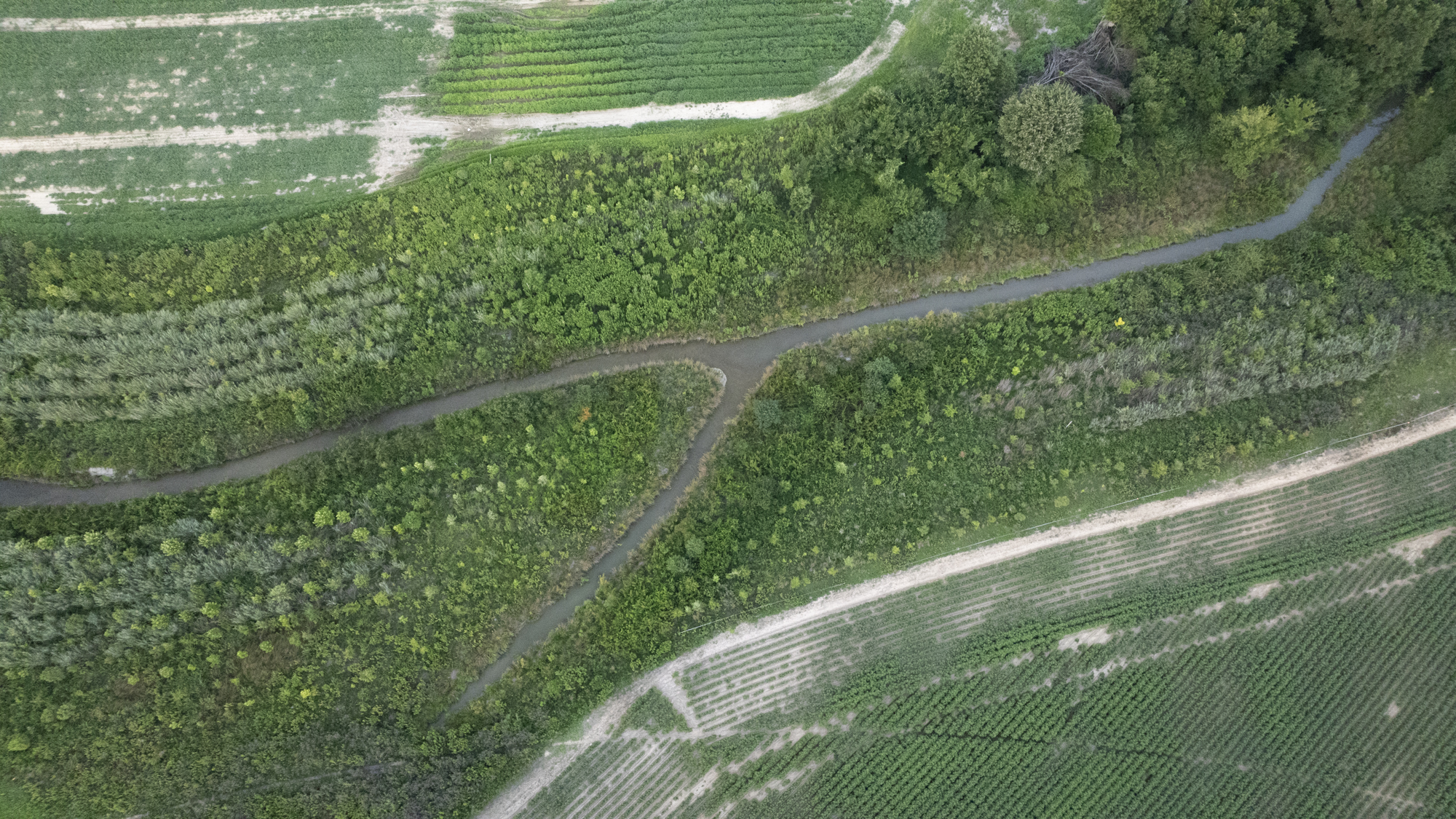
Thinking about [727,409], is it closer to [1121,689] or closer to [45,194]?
[1121,689]

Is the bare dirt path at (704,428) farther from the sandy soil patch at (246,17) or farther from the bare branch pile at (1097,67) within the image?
the sandy soil patch at (246,17)

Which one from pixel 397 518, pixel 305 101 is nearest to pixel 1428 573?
pixel 397 518

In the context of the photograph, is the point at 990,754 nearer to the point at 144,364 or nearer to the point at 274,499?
the point at 274,499

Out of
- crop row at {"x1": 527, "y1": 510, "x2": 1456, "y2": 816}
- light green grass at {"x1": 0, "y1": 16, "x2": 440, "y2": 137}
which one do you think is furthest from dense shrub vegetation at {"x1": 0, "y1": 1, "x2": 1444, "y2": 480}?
crop row at {"x1": 527, "y1": 510, "x2": 1456, "y2": 816}

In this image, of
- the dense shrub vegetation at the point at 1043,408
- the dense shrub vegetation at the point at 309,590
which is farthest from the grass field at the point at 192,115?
the dense shrub vegetation at the point at 1043,408

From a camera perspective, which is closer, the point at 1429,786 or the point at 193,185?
the point at 1429,786

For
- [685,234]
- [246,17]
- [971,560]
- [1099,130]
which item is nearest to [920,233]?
[1099,130]

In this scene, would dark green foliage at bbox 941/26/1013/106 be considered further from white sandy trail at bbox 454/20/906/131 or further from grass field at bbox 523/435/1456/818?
grass field at bbox 523/435/1456/818
